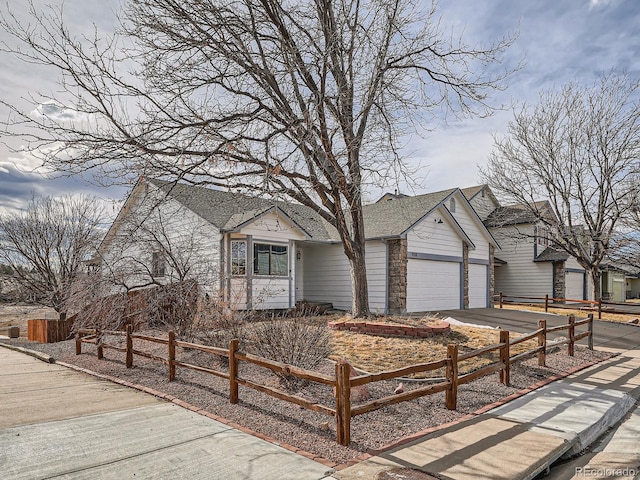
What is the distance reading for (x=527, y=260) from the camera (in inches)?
1065

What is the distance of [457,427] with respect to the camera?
5516 millimetres

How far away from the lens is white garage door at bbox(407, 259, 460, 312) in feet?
56.9

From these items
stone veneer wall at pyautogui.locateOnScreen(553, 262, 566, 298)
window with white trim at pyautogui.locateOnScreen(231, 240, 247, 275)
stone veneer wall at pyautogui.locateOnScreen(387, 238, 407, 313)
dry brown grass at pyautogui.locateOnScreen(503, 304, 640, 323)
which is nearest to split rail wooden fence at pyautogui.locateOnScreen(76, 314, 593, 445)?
window with white trim at pyautogui.locateOnScreen(231, 240, 247, 275)

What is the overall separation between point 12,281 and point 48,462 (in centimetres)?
1425

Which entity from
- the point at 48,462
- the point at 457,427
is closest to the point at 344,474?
the point at 457,427

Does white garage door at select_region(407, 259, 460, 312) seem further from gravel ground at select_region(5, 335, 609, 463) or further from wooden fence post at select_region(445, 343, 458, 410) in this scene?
wooden fence post at select_region(445, 343, 458, 410)

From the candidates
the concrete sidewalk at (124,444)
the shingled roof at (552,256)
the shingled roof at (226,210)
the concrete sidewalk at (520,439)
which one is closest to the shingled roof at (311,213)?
the shingled roof at (226,210)

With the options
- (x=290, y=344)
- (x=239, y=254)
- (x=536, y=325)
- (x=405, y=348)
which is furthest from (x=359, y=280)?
(x=536, y=325)

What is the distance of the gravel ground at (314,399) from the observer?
514 centimetres

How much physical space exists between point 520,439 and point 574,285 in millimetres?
26019

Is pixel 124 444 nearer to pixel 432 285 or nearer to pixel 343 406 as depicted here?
pixel 343 406

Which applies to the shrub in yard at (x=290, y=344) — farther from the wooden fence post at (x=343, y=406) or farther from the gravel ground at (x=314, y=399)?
the wooden fence post at (x=343, y=406)

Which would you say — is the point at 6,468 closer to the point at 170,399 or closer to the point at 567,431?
the point at 170,399

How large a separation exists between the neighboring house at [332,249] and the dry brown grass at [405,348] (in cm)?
260
